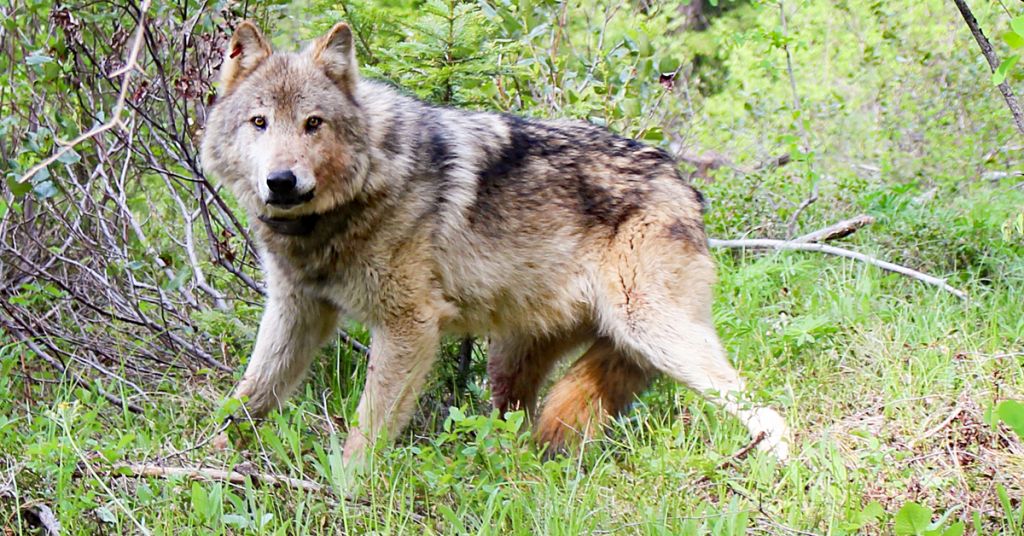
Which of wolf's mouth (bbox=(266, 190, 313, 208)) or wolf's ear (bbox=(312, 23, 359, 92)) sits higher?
wolf's ear (bbox=(312, 23, 359, 92))

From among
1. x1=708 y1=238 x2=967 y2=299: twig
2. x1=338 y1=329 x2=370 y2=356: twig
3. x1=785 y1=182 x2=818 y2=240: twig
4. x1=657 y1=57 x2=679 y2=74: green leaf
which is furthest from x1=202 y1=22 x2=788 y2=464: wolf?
x1=785 y1=182 x2=818 y2=240: twig

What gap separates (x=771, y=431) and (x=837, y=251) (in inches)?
92.1

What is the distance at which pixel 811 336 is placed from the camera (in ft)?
16.8

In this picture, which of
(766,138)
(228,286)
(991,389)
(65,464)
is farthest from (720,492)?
(766,138)

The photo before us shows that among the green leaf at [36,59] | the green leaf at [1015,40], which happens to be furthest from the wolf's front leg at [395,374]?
the green leaf at [1015,40]

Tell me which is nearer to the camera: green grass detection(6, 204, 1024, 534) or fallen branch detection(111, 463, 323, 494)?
green grass detection(6, 204, 1024, 534)

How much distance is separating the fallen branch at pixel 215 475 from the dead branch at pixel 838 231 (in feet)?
13.6

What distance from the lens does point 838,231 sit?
21.2 feet

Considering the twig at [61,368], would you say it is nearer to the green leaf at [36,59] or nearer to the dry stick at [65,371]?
the dry stick at [65,371]

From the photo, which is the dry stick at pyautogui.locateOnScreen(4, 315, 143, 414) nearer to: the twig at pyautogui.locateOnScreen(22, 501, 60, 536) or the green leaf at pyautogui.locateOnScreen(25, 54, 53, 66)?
the twig at pyautogui.locateOnScreen(22, 501, 60, 536)

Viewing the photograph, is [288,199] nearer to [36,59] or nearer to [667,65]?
[36,59]

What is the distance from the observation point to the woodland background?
11.3 feet

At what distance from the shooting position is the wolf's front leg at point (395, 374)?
4.27m

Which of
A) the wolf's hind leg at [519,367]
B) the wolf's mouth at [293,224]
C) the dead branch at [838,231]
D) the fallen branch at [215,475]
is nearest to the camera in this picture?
the fallen branch at [215,475]
